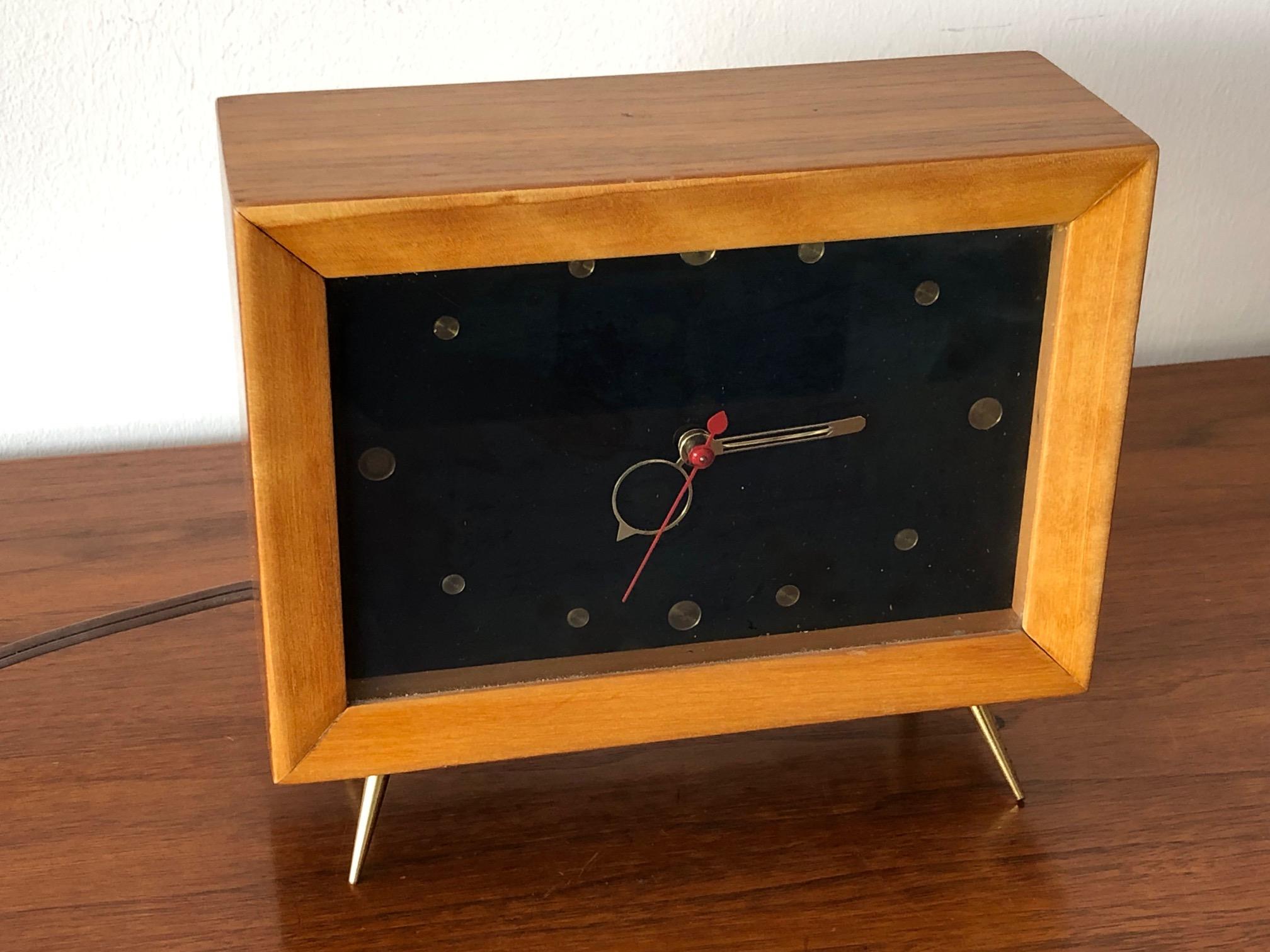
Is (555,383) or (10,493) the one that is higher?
(555,383)

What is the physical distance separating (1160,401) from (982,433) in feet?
1.71

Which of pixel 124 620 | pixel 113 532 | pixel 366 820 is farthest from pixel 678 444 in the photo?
pixel 113 532

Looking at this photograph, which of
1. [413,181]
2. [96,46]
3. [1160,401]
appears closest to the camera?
[413,181]

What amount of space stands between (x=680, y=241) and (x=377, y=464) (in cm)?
18

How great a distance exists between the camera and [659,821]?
0.85 meters

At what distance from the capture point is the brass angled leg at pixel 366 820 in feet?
2.62

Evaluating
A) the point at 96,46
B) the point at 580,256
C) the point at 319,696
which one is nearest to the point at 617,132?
the point at 580,256

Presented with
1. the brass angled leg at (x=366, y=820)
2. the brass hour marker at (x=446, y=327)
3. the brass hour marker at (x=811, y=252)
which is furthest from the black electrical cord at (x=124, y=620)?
the brass hour marker at (x=811, y=252)

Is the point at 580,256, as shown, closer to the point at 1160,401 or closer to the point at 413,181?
the point at 413,181

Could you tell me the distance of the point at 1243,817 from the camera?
853mm

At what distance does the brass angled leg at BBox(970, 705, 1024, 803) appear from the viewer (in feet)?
2.84

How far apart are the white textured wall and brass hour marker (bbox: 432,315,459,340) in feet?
1.47

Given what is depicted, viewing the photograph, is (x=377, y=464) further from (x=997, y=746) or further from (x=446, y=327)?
(x=997, y=746)

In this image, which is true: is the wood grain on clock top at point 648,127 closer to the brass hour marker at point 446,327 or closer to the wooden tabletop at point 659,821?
the brass hour marker at point 446,327
